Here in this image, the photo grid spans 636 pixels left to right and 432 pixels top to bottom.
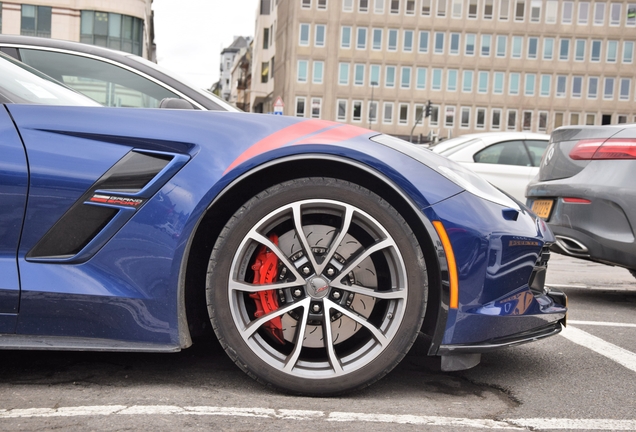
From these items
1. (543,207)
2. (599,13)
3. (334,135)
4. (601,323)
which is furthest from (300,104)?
(334,135)

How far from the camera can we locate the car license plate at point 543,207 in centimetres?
543

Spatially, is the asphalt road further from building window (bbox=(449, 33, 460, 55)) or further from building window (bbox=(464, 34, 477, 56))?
building window (bbox=(464, 34, 477, 56))

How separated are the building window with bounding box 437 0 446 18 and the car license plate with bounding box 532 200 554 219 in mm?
66163

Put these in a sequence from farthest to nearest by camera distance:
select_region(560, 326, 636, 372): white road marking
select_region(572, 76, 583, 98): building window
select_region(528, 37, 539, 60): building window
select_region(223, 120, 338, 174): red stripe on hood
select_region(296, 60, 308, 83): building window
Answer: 1. select_region(572, 76, 583, 98): building window
2. select_region(528, 37, 539, 60): building window
3. select_region(296, 60, 308, 83): building window
4. select_region(560, 326, 636, 372): white road marking
5. select_region(223, 120, 338, 174): red stripe on hood

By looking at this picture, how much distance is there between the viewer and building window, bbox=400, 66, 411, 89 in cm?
6838

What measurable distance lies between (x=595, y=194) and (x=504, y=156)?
5023 mm

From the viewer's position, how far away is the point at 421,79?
2694 inches

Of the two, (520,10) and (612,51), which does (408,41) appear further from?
(612,51)

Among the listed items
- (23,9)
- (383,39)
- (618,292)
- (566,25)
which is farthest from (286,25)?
(618,292)

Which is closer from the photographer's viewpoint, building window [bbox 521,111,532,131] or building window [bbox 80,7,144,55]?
building window [bbox 80,7,144,55]

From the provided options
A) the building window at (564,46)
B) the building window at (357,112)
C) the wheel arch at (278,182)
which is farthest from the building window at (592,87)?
the wheel arch at (278,182)

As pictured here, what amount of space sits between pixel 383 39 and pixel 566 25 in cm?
1698

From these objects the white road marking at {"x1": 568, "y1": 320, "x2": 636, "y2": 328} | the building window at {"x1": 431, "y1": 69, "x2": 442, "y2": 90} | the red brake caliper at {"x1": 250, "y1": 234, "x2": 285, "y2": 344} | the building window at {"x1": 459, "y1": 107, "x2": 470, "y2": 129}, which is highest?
the red brake caliper at {"x1": 250, "y1": 234, "x2": 285, "y2": 344}

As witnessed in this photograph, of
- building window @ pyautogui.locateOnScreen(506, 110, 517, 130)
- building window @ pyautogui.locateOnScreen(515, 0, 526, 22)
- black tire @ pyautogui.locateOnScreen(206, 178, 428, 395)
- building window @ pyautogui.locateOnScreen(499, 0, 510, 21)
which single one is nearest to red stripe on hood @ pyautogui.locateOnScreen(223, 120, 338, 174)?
black tire @ pyautogui.locateOnScreen(206, 178, 428, 395)
